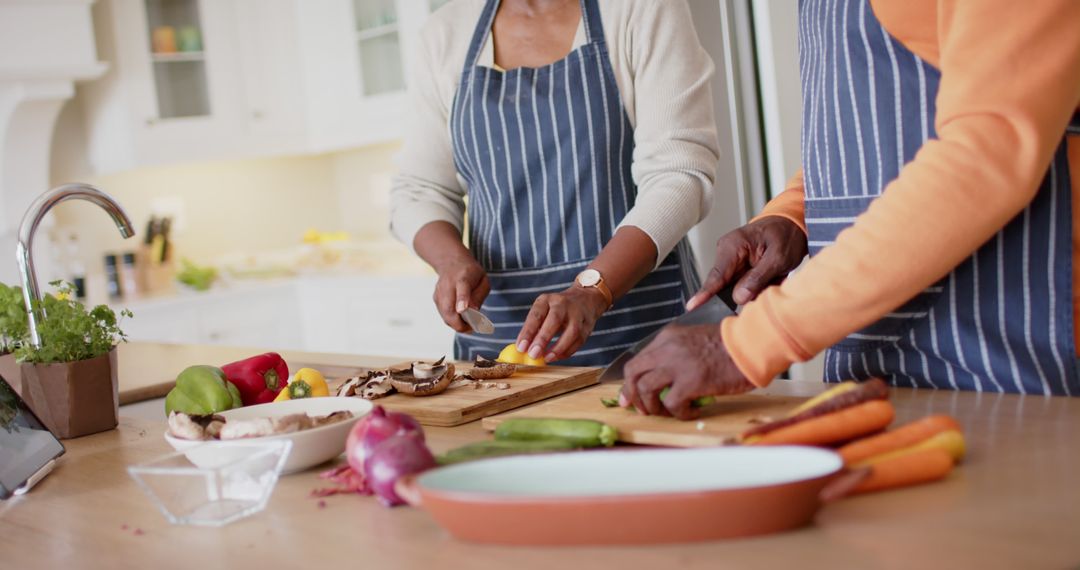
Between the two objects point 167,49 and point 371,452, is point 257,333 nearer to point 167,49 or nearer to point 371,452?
point 167,49

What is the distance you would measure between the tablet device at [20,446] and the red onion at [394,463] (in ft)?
1.67

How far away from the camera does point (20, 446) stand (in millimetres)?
1302

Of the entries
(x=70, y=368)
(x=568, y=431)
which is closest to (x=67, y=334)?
(x=70, y=368)

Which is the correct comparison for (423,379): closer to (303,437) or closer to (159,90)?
(303,437)

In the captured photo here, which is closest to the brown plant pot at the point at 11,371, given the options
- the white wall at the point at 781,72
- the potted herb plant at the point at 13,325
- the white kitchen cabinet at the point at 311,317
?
the potted herb plant at the point at 13,325

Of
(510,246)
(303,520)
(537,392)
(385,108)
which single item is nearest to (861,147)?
(537,392)

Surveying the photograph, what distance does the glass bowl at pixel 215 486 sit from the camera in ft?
3.34

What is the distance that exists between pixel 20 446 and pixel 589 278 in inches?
32.5

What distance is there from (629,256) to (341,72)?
112 inches

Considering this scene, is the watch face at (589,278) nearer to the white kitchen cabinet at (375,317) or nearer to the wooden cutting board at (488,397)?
the wooden cutting board at (488,397)

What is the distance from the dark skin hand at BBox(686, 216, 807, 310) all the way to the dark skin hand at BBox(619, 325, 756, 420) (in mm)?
262

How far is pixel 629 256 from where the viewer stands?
1.77 m

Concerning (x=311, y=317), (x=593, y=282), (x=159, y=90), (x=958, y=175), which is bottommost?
(x=311, y=317)

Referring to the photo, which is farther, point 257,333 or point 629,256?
point 257,333
